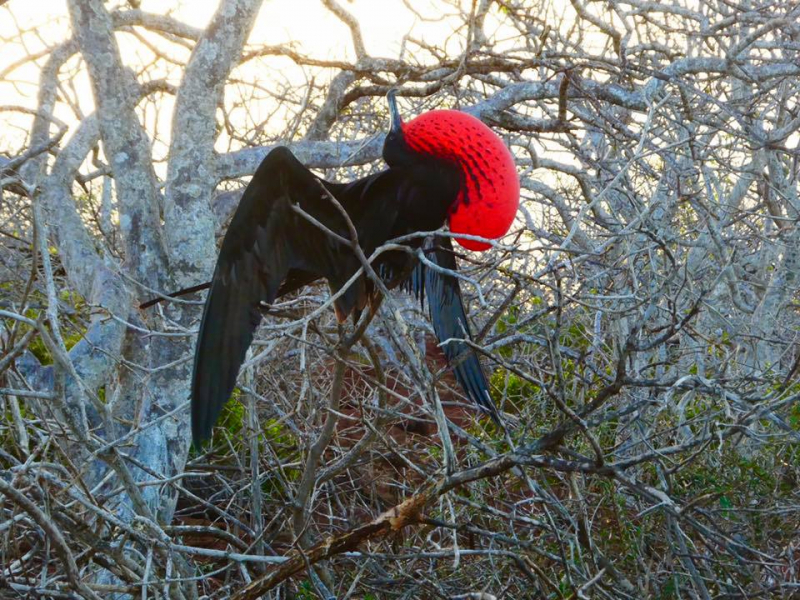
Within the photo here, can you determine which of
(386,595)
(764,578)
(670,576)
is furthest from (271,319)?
(764,578)

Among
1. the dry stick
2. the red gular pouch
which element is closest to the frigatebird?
the red gular pouch

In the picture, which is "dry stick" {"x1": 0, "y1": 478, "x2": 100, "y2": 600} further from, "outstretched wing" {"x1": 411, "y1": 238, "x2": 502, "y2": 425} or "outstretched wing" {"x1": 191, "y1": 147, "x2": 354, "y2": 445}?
"outstretched wing" {"x1": 411, "y1": 238, "x2": 502, "y2": 425}

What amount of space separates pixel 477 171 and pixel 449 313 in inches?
14.2

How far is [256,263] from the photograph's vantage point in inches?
89.7

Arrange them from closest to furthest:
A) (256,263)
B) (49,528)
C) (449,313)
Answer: (49,528) → (256,263) → (449,313)

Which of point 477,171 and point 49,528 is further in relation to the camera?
point 477,171

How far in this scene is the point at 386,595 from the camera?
2600 mm

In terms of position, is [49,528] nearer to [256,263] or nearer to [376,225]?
[256,263]

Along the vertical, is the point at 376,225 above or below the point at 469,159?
below

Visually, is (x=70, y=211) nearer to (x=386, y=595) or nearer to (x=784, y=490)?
(x=386, y=595)

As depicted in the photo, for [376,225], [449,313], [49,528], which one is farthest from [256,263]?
[49,528]

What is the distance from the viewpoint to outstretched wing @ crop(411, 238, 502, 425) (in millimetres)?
2348

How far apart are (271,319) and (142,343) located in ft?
1.24

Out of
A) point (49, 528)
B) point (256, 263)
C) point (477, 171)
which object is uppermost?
point (477, 171)
